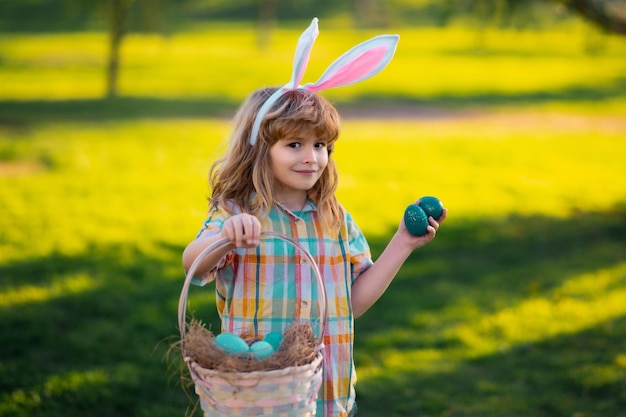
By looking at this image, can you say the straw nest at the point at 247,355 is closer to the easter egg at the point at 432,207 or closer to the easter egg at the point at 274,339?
the easter egg at the point at 274,339

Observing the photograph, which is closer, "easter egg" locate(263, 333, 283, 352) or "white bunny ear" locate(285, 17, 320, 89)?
"easter egg" locate(263, 333, 283, 352)

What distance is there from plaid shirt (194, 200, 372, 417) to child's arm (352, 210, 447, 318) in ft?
0.21

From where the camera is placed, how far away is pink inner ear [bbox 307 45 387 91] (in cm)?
255

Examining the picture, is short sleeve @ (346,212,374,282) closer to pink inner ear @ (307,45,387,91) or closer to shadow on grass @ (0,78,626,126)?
pink inner ear @ (307,45,387,91)

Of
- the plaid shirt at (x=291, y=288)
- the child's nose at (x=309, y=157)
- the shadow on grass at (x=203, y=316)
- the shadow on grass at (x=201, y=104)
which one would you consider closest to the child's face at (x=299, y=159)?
the child's nose at (x=309, y=157)

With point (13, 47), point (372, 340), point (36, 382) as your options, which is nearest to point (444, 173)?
point (372, 340)

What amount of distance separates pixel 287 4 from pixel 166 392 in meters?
36.5

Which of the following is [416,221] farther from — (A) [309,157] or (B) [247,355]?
(B) [247,355]

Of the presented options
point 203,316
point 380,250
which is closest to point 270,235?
point 203,316

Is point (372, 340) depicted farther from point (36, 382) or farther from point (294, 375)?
point (294, 375)

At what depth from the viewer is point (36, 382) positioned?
14.0 ft

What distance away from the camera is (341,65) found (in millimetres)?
2531

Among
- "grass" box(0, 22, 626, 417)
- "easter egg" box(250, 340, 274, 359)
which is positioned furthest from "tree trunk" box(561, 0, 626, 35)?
"easter egg" box(250, 340, 274, 359)

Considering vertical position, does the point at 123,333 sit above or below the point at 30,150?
below
